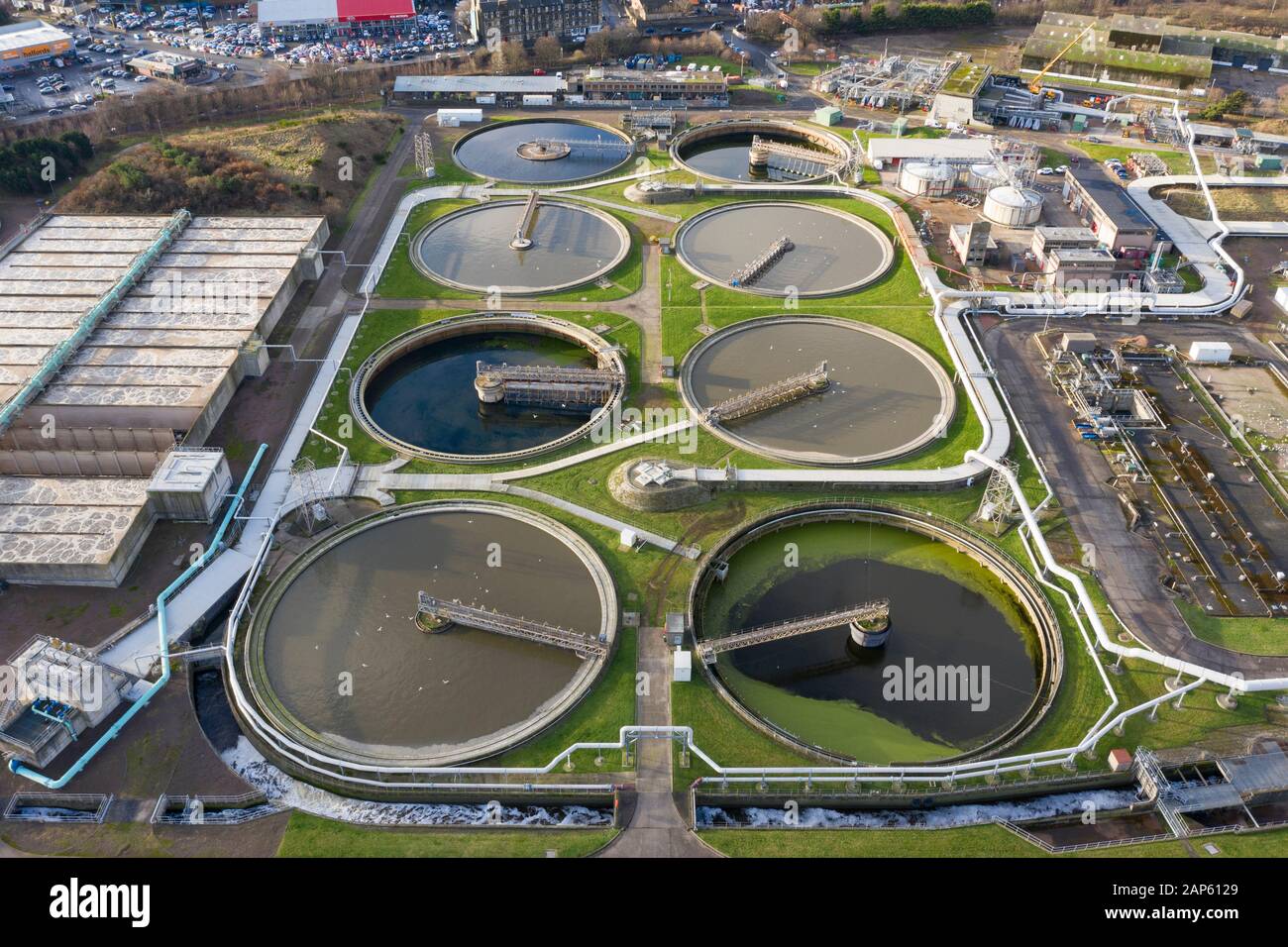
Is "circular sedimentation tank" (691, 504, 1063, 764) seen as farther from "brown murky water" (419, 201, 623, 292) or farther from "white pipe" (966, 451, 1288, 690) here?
"brown murky water" (419, 201, 623, 292)

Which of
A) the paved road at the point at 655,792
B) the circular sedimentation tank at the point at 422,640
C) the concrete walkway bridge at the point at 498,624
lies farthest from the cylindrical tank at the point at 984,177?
the concrete walkway bridge at the point at 498,624

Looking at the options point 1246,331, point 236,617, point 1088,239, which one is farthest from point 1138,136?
point 236,617

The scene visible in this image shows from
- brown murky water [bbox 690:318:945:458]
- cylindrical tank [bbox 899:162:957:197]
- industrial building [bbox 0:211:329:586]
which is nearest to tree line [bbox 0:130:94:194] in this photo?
industrial building [bbox 0:211:329:586]

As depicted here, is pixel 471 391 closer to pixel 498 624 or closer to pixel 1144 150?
pixel 498 624

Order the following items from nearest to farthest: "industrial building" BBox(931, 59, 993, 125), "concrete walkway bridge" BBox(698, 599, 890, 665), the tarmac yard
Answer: "concrete walkway bridge" BBox(698, 599, 890, 665), the tarmac yard, "industrial building" BBox(931, 59, 993, 125)

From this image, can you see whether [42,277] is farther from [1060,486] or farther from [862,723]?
[1060,486]

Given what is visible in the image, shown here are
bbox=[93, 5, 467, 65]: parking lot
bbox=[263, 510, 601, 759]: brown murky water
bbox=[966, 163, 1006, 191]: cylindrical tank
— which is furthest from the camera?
bbox=[93, 5, 467, 65]: parking lot

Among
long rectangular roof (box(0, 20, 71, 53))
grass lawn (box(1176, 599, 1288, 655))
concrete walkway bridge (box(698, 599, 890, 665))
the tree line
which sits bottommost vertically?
concrete walkway bridge (box(698, 599, 890, 665))

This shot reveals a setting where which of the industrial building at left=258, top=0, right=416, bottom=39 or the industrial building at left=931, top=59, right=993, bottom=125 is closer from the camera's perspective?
the industrial building at left=931, top=59, right=993, bottom=125
